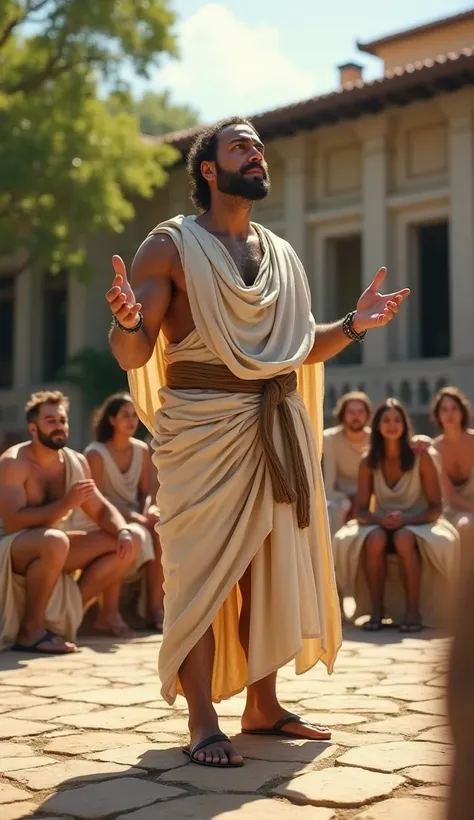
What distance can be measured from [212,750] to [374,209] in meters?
15.1

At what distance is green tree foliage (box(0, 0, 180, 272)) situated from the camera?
1702 cm

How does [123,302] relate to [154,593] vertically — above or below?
above

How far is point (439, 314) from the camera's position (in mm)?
17953

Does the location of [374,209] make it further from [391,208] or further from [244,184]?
[244,184]

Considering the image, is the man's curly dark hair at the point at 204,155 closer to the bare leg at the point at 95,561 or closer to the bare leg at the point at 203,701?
the bare leg at the point at 203,701

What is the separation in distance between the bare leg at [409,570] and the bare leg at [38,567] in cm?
234

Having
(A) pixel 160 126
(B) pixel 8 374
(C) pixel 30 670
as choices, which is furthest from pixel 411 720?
(A) pixel 160 126

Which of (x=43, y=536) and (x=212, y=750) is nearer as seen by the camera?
(x=212, y=750)

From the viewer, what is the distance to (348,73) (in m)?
23.0

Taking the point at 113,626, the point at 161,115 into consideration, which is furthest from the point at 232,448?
the point at 161,115

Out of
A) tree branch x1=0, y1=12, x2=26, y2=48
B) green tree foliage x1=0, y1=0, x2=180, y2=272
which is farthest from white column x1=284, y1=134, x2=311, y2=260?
tree branch x1=0, y1=12, x2=26, y2=48

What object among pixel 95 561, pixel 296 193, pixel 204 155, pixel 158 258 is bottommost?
pixel 95 561

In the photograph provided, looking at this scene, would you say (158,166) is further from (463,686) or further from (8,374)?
(463,686)

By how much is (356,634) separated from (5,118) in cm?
1211
